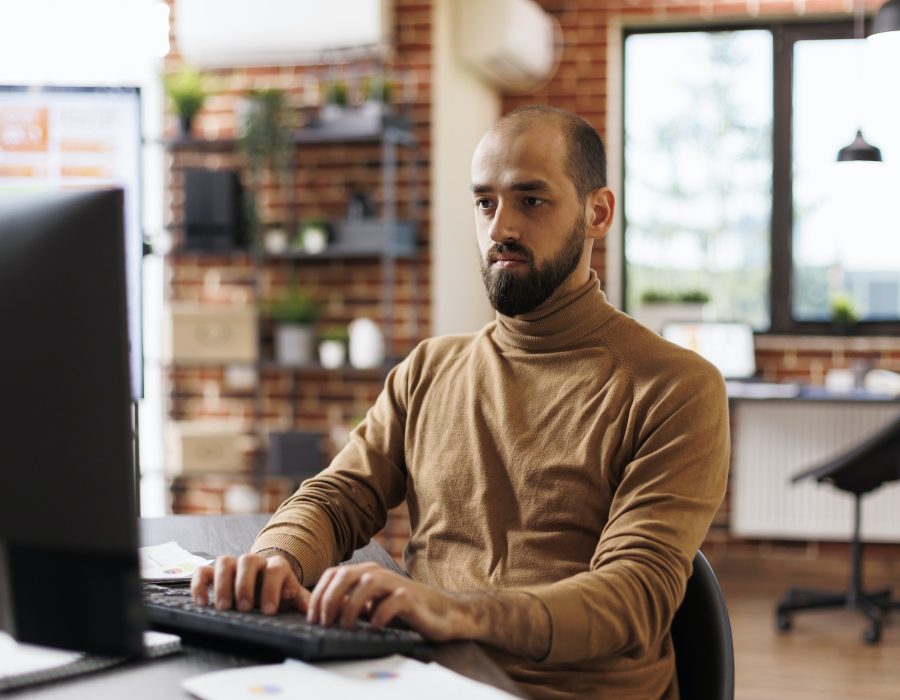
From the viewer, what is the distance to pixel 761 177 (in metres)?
5.38

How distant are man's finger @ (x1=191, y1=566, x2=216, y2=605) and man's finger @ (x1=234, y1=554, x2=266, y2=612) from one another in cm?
4

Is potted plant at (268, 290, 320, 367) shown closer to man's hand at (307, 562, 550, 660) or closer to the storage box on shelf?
the storage box on shelf

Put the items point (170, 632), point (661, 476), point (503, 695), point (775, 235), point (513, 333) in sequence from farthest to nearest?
1. point (775, 235)
2. point (513, 333)
3. point (661, 476)
4. point (170, 632)
5. point (503, 695)

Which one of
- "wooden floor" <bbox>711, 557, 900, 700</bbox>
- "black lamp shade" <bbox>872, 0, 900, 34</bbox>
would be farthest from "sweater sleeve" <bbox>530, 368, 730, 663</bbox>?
"black lamp shade" <bbox>872, 0, 900, 34</bbox>

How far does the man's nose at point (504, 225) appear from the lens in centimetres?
162

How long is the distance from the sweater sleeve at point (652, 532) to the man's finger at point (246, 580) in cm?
31

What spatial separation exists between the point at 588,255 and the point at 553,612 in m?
0.66

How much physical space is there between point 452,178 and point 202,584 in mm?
3643

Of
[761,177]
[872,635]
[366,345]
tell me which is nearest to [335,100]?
[366,345]

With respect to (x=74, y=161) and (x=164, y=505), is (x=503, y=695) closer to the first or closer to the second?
(x=74, y=161)

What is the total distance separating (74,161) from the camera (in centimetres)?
252

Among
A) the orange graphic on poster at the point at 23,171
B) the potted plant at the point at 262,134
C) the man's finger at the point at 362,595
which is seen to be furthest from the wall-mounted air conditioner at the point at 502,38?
the man's finger at the point at 362,595

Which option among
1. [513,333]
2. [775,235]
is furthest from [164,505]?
[513,333]

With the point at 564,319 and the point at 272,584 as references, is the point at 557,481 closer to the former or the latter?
the point at 564,319
